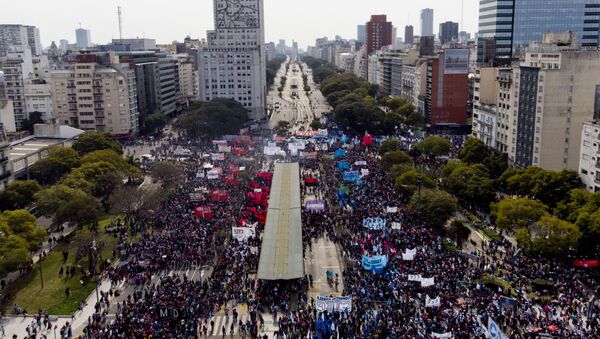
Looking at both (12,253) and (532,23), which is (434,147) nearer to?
(532,23)

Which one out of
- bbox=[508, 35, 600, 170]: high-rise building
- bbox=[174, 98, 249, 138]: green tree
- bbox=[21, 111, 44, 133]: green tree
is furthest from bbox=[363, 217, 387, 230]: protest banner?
bbox=[21, 111, 44, 133]: green tree

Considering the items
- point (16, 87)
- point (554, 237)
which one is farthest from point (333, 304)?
point (16, 87)

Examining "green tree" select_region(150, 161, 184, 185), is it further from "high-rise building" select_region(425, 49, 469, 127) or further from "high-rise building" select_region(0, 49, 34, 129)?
"high-rise building" select_region(425, 49, 469, 127)

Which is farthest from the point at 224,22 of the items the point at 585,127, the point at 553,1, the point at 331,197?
the point at 585,127

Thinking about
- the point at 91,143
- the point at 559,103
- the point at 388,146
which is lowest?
the point at 388,146

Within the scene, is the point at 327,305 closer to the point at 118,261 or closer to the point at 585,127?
the point at 118,261

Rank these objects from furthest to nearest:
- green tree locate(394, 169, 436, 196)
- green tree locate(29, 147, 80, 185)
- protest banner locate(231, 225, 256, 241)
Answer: green tree locate(29, 147, 80, 185)
green tree locate(394, 169, 436, 196)
protest banner locate(231, 225, 256, 241)
